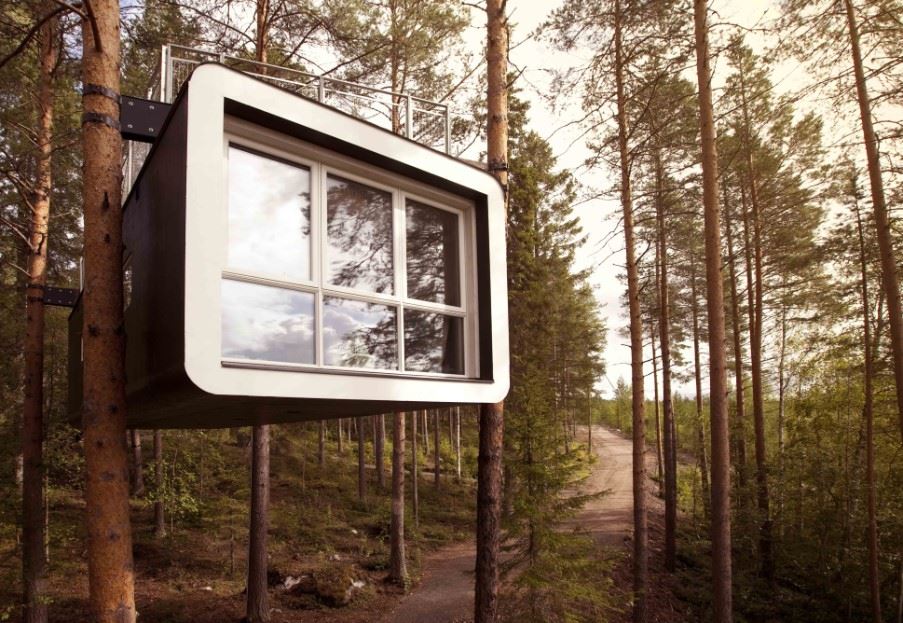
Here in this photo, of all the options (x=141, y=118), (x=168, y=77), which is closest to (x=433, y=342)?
(x=141, y=118)

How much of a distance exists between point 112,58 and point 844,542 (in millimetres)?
15833

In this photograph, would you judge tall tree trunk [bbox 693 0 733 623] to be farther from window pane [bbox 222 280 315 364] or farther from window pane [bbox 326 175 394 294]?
window pane [bbox 222 280 315 364]

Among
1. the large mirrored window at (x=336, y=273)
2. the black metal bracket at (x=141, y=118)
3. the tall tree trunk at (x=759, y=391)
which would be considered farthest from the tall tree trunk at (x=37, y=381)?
the tall tree trunk at (x=759, y=391)

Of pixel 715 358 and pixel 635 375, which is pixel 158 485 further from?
pixel 715 358

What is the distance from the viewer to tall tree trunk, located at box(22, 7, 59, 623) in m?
7.72

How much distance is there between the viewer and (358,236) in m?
4.53

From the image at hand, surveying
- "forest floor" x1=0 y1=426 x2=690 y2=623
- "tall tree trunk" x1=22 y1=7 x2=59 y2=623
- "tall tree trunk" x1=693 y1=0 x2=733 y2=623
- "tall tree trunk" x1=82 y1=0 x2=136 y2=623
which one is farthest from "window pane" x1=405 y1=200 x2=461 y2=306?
"forest floor" x1=0 y1=426 x2=690 y2=623

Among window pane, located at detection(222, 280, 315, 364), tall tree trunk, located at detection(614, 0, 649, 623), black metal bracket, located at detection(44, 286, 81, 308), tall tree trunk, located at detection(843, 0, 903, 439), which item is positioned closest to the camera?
window pane, located at detection(222, 280, 315, 364)

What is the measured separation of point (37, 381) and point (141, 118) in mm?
5591

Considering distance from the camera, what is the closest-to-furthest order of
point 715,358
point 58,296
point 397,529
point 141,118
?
point 141,118 < point 58,296 < point 715,358 < point 397,529

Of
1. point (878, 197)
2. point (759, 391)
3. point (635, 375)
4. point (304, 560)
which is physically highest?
point (878, 197)

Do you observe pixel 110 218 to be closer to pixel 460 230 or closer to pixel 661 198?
pixel 460 230

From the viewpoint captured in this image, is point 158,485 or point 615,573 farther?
point 615,573

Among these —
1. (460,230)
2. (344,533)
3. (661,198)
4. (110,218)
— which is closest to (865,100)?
(661,198)
